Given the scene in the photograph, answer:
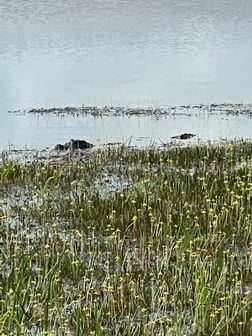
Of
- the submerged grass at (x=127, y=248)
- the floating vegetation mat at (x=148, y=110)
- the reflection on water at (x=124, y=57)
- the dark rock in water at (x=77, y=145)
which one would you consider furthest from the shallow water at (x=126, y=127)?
the submerged grass at (x=127, y=248)

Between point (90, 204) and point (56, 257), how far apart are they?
5.36ft

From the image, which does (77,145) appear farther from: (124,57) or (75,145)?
(124,57)

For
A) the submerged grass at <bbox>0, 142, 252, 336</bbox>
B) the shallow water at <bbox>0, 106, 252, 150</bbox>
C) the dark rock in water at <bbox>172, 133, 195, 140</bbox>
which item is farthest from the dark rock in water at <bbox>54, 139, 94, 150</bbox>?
the submerged grass at <bbox>0, 142, 252, 336</bbox>

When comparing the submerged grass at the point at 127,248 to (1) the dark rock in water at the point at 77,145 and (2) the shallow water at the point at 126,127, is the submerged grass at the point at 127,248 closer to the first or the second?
(1) the dark rock in water at the point at 77,145

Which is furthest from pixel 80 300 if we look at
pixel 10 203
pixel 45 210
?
pixel 10 203

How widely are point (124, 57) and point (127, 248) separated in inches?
789

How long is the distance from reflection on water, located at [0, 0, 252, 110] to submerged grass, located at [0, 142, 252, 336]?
926 centimetres

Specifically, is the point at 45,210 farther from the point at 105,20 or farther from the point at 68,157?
the point at 105,20

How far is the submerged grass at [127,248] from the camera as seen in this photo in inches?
224

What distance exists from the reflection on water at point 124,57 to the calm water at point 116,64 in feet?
0.09

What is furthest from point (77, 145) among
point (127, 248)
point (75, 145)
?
point (127, 248)

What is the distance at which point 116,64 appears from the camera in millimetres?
25375

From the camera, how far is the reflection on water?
67.9ft

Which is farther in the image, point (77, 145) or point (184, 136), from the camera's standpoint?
point (184, 136)
